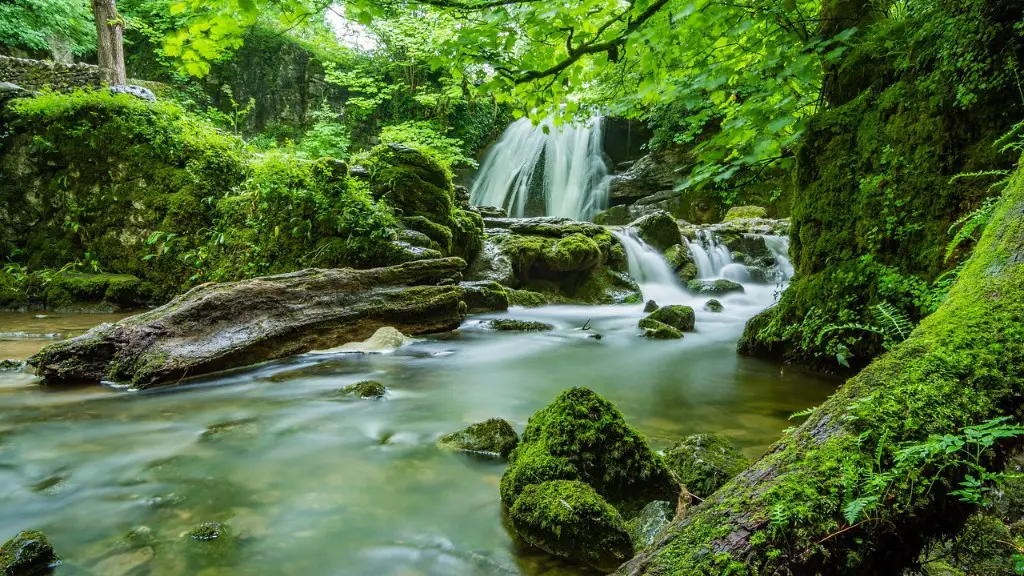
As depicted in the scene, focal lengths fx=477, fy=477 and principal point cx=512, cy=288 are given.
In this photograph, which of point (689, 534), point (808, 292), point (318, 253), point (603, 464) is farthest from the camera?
point (318, 253)

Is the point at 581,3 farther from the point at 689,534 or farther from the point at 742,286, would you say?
the point at 742,286

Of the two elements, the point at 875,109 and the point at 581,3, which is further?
the point at 875,109

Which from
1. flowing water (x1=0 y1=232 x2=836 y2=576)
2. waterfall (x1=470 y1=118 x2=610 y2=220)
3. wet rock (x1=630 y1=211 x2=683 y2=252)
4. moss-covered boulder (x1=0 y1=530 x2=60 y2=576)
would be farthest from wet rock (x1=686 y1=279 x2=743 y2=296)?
moss-covered boulder (x1=0 y1=530 x2=60 y2=576)

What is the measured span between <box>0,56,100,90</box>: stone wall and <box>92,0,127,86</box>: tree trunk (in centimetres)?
54

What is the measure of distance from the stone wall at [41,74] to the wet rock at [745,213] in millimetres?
18751

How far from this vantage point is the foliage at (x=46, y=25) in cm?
1770

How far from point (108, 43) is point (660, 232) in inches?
635

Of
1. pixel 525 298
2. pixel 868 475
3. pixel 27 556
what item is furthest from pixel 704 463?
pixel 525 298

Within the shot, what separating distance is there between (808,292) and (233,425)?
502cm

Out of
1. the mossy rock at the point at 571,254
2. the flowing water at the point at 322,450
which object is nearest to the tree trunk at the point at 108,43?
the flowing water at the point at 322,450

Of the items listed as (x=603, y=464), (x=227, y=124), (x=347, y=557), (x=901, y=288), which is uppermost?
(x=227, y=124)

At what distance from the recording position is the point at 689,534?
1037mm

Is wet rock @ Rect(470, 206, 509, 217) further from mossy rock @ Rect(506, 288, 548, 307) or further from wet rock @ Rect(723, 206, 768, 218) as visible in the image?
wet rock @ Rect(723, 206, 768, 218)

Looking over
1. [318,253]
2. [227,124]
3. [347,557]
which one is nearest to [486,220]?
[318,253]
